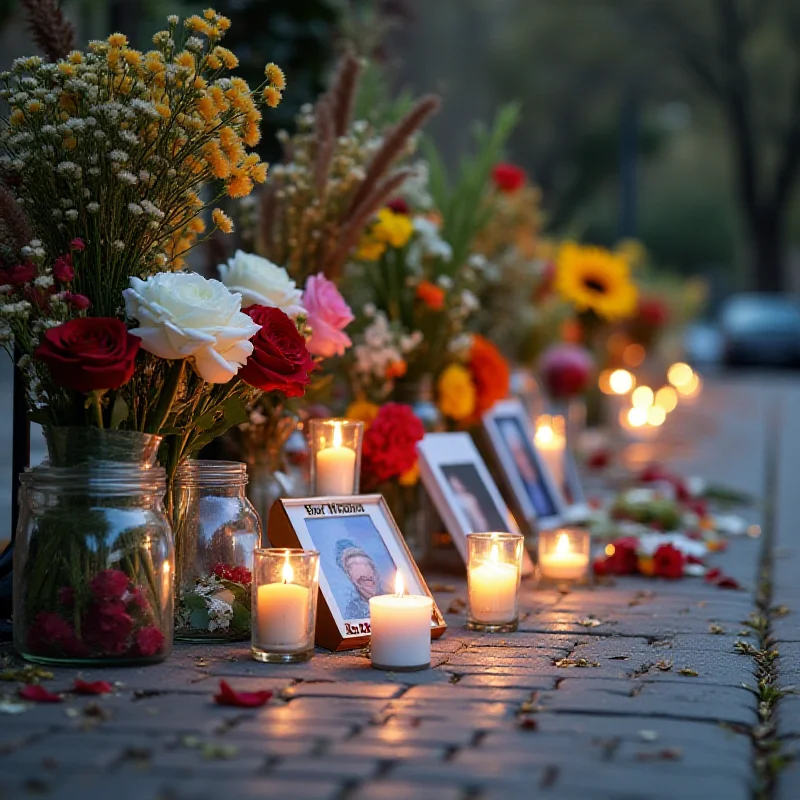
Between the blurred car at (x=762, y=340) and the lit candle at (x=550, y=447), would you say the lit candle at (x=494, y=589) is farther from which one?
the blurred car at (x=762, y=340)

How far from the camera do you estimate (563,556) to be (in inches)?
207

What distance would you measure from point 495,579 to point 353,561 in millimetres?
447

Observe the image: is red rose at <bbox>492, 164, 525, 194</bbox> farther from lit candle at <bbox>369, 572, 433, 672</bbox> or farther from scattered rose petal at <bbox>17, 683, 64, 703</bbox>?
scattered rose petal at <bbox>17, 683, 64, 703</bbox>

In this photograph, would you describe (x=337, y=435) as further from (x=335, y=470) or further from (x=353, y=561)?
(x=353, y=561)

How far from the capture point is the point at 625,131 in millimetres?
23375

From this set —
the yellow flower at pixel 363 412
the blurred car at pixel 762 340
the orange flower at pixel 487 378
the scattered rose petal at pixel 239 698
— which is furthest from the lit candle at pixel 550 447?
the blurred car at pixel 762 340

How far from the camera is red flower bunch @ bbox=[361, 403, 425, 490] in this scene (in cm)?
503

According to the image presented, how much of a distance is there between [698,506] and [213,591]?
3.88 metres

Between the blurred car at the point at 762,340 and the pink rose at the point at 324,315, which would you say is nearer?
the pink rose at the point at 324,315

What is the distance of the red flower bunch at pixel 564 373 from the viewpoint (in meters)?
9.22

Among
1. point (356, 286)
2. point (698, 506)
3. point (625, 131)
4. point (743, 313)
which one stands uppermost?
point (625, 131)

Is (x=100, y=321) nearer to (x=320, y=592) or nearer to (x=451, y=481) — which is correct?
(x=320, y=592)

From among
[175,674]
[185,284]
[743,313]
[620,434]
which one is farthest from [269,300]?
[743,313]

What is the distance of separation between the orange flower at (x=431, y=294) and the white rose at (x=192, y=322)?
2.24 meters
